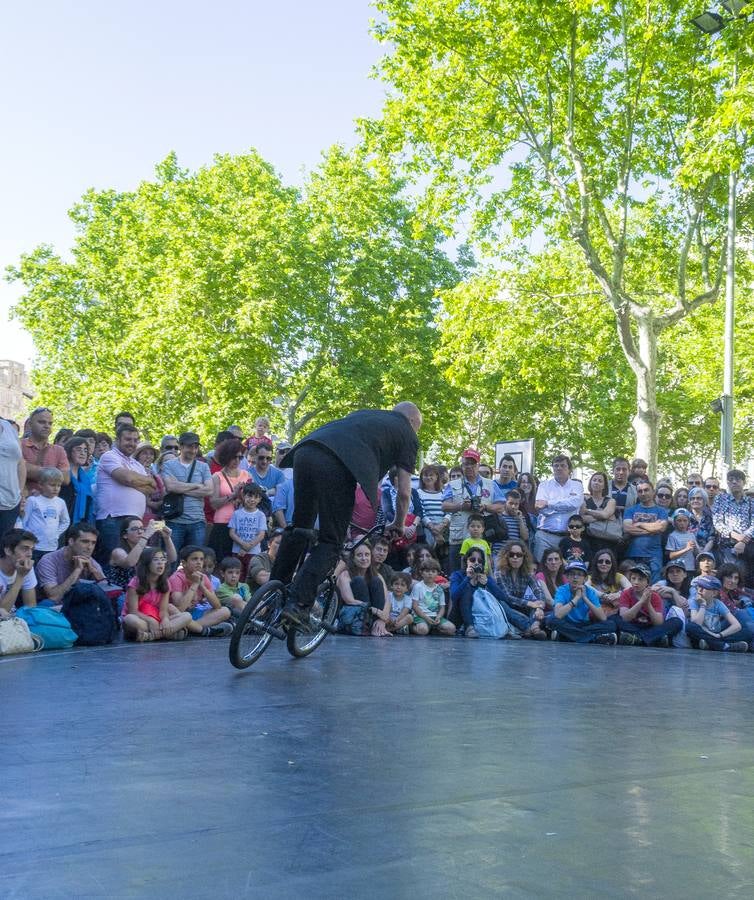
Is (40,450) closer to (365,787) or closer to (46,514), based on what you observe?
(46,514)

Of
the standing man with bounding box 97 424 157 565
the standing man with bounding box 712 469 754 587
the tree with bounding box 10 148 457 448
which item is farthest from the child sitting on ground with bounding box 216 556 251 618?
the tree with bounding box 10 148 457 448

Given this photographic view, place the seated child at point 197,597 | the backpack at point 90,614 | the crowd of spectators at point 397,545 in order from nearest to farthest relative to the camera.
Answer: the backpack at point 90,614 → the crowd of spectators at point 397,545 → the seated child at point 197,597

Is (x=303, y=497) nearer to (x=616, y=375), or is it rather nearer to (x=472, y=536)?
(x=472, y=536)

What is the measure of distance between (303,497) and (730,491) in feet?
27.4

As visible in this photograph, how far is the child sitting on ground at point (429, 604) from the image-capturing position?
42.0 ft

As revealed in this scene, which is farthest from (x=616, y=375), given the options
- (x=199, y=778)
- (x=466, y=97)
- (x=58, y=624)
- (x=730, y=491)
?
(x=199, y=778)

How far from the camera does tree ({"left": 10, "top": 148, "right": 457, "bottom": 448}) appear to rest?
33781 millimetres

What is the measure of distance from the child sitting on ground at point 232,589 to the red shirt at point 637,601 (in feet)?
13.9

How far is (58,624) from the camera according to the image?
32.0ft

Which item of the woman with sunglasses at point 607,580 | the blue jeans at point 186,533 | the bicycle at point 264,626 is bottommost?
the bicycle at point 264,626

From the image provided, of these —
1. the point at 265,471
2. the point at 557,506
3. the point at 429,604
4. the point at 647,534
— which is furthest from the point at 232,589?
the point at 647,534

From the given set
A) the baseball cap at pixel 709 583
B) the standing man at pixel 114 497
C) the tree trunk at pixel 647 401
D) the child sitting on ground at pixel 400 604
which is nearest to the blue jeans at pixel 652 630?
the baseball cap at pixel 709 583

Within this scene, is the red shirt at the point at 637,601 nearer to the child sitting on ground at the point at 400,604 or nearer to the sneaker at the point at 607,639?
the sneaker at the point at 607,639

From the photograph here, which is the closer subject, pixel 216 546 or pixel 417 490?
pixel 216 546
